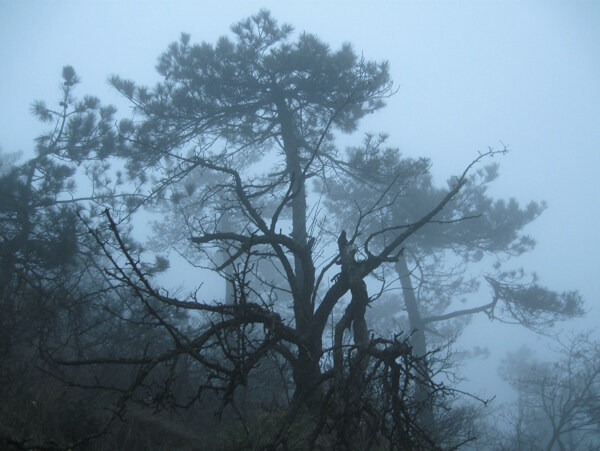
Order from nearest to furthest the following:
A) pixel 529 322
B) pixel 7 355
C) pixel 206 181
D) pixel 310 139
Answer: pixel 7 355 → pixel 310 139 → pixel 529 322 → pixel 206 181

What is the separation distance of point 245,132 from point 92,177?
4024 millimetres

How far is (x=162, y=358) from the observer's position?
145 inches

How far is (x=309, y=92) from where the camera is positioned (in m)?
10.0

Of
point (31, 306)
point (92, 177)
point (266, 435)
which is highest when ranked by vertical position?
point (92, 177)

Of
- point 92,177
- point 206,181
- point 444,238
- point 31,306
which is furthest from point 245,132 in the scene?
point 206,181

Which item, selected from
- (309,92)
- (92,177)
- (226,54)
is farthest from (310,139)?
(92,177)

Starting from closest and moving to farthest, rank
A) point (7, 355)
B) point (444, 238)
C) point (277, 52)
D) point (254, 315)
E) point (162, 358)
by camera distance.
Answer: point (162, 358) < point (254, 315) < point (7, 355) < point (277, 52) < point (444, 238)

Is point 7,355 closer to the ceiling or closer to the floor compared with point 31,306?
closer to the floor

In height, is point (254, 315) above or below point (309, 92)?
below

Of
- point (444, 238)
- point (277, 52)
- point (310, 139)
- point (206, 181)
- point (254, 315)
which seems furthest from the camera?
point (206, 181)

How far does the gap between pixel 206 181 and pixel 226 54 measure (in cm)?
1053

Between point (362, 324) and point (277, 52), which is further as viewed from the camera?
point (277, 52)

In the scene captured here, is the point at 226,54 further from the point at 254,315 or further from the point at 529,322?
the point at 529,322

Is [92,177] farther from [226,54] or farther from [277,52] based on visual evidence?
[277,52]
